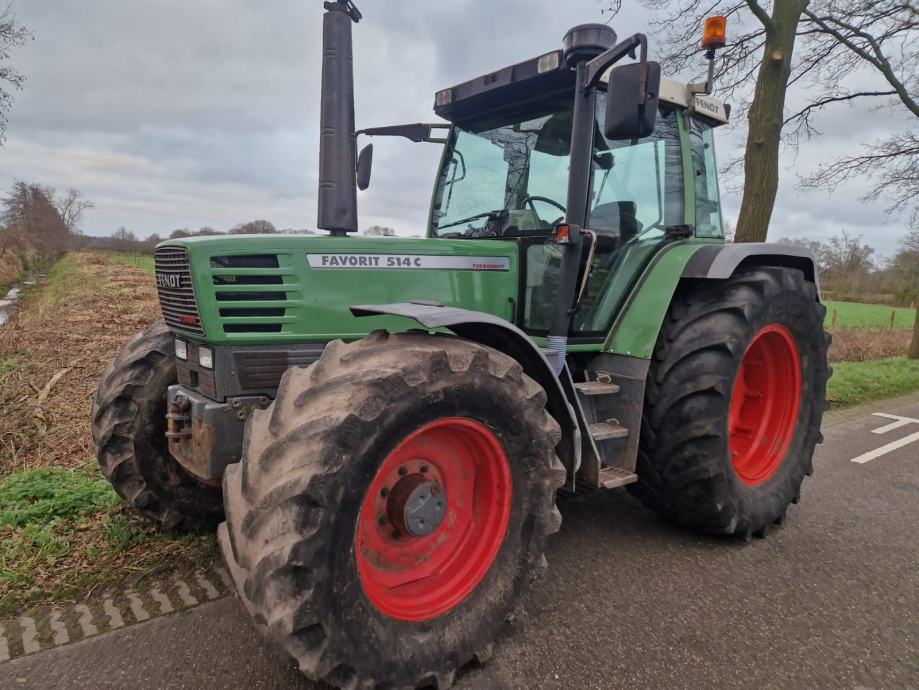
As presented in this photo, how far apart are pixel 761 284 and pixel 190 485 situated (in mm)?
3028

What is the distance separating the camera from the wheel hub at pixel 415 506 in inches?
79.1

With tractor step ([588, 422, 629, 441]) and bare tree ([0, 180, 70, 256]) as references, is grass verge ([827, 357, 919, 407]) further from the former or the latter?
bare tree ([0, 180, 70, 256])

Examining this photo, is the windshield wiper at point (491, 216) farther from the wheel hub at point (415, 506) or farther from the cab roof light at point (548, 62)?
the wheel hub at point (415, 506)

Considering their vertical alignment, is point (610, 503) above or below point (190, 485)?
below

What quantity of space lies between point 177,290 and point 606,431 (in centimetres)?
199

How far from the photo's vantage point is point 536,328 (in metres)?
2.97

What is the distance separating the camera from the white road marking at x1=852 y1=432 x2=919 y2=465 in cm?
472

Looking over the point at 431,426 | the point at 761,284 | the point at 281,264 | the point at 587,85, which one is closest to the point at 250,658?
the point at 431,426

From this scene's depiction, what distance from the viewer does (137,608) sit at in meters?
2.38

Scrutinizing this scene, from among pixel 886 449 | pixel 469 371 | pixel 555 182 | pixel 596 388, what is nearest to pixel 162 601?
pixel 469 371

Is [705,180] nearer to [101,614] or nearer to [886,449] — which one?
[886,449]

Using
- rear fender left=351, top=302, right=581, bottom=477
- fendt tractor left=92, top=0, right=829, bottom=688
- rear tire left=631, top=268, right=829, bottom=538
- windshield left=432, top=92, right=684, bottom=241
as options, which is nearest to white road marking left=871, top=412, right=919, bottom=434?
rear tire left=631, top=268, right=829, bottom=538

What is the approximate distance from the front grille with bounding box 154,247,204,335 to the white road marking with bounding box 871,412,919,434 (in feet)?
19.6

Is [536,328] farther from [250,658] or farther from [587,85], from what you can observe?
[250,658]
